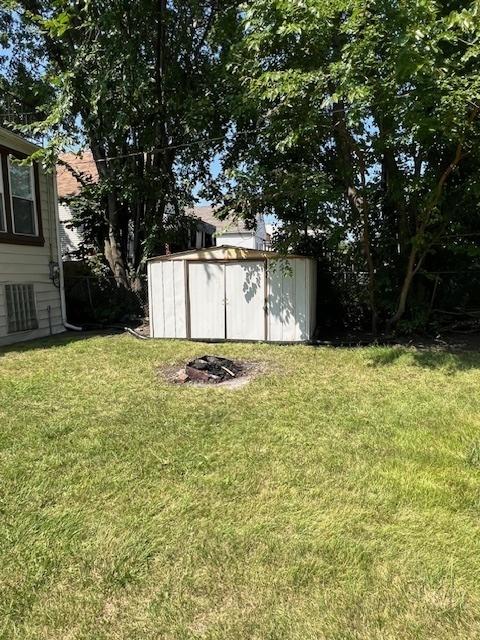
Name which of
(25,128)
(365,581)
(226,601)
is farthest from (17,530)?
(25,128)

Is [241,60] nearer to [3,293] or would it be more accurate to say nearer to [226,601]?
[3,293]

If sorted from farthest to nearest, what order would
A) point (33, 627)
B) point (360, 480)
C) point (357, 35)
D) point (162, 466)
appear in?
point (357, 35) → point (162, 466) → point (360, 480) → point (33, 627)

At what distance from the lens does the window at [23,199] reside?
29.0 feet

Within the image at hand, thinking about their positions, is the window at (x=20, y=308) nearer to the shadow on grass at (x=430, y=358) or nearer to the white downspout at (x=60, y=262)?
the white downspout at (x=60, y=262)

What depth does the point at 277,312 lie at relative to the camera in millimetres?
8195

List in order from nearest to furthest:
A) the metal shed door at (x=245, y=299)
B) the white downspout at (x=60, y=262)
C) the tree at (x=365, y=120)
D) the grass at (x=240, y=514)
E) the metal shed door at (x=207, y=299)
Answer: the grass at (x=240, y=514) → the tree at (x=365, y=120) → the metal shed door at (x=245, y=299) → the metal shed door at (x=207, y=299) → the white downspout at (x=60, y=262)

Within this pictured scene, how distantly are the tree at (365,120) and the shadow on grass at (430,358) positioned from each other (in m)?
1.18

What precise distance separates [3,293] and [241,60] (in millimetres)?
5627

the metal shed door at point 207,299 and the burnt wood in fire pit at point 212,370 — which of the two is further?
the metal shed door at point 207,299

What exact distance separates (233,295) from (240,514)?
5806mm

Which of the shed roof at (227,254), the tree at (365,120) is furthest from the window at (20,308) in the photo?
the tree at (365,120)

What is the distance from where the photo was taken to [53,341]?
8719mm

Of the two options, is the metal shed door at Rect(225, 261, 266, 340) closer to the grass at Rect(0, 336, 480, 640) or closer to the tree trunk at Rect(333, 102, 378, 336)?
the tree trunk at Rect(333, 102, 378, 336)

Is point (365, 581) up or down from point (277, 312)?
down
